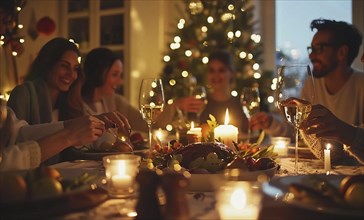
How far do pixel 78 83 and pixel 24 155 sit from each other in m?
1.28

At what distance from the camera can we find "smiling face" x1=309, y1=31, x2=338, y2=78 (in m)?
2.43

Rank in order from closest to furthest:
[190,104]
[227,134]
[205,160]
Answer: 1. [205,160]
2. [227,134]
3. [190,104]

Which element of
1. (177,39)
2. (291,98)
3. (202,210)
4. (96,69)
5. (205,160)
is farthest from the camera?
(177,39)

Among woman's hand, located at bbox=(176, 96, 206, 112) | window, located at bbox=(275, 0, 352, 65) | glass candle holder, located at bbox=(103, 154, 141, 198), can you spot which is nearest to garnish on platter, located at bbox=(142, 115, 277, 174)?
glass candle holder, located at bbox=(103, 154, 141, 198)

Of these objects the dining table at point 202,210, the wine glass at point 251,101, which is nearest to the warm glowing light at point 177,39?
the wine glass at point 251,101

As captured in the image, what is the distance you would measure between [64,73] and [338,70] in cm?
161

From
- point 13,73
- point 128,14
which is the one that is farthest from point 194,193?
point 128,14

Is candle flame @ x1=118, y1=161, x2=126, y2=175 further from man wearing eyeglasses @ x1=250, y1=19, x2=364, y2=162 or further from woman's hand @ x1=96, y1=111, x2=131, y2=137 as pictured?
man wearing eyeglasses @ x1=250, y1=19, x2=364, y2=162

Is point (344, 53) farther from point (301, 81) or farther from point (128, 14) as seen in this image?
point (128, 14)

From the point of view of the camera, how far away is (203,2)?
4043mm

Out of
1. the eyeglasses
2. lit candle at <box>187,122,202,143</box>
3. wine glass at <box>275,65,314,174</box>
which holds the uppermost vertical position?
the eyeglasses

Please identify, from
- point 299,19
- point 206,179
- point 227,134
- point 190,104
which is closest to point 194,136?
point 227,134

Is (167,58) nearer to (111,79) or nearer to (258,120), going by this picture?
(111,79)

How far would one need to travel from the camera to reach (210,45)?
4059 mm
